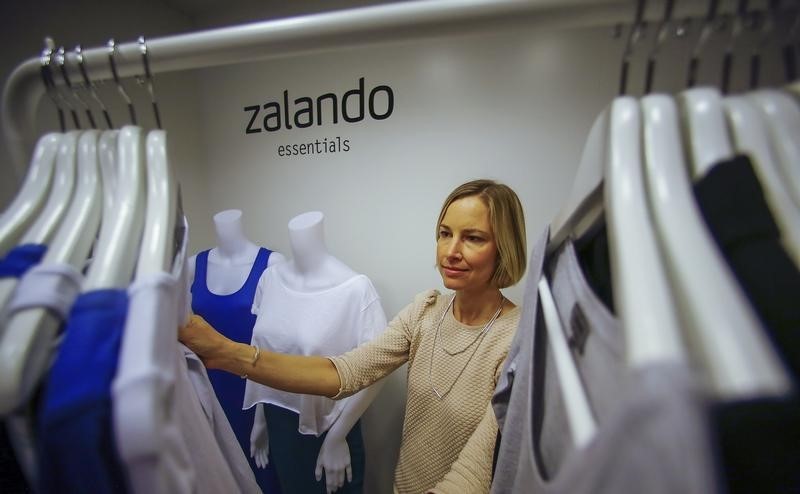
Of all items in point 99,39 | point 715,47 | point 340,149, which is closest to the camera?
point 715,47

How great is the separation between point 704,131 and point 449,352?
0.68m

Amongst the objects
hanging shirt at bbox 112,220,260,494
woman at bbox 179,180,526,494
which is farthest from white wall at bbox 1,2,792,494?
hanging shirt at bbox 112,220,260,494

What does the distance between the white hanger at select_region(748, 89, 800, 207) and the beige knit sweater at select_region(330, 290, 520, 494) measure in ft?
1.87

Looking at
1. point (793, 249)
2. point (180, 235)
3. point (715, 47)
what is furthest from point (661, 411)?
point (715, 47)

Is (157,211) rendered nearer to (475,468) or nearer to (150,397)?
(150,397)

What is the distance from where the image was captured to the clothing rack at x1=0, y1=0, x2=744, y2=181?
404 millimetres

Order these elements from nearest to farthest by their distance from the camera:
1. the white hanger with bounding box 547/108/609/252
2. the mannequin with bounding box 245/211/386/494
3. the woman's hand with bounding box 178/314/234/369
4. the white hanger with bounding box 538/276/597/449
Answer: the white hanger with bounding box 538/276/597/449 → the white hanger with bounding box 547/108/609/252 → the woman's hand with bounding box 178/314/234/369 → the mannequin with bounding box 245/211/386/494

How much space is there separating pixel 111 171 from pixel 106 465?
39 cm

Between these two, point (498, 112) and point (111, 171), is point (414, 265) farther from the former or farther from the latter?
point (111, 171)

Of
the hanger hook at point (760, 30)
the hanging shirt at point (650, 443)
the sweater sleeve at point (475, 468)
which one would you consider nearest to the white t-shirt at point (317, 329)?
the sweater sleeve at point (475, 468)

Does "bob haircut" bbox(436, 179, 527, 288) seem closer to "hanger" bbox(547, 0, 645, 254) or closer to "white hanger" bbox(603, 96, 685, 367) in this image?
"hanger" bbox(547, 0, 645, 254)

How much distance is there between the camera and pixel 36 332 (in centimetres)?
31

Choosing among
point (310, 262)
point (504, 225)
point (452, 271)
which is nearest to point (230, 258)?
point (310, 262)

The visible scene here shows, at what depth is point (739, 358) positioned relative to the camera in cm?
20
